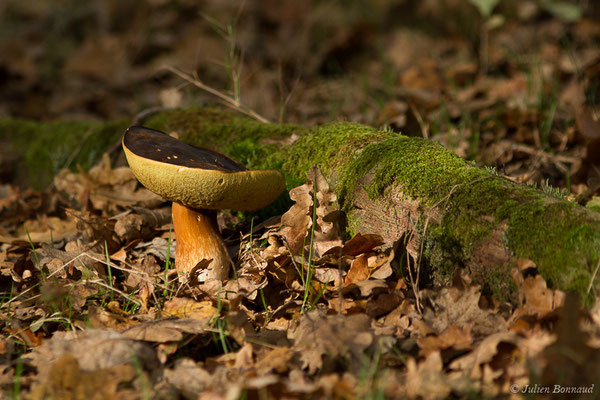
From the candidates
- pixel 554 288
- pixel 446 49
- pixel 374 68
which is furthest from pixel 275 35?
pixel 554 288

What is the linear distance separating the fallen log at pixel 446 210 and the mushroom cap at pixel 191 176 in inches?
17.1

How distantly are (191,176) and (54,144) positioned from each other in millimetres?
2815

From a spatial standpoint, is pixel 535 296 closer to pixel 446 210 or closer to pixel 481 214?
pixel 481 214

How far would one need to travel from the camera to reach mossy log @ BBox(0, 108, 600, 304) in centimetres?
173

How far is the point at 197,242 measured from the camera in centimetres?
235

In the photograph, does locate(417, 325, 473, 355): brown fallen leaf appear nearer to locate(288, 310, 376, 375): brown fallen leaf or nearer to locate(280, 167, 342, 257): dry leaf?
locate(288, 310, 376, 375): brown fallen leaf

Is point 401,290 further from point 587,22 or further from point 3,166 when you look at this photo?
point 587,22

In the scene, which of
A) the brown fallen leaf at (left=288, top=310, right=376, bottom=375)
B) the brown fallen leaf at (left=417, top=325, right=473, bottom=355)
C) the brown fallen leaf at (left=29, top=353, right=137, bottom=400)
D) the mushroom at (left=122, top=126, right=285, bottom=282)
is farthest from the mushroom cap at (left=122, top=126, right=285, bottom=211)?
the brown fallen leaf at (left=417, top=325, right=473, bottom=355)

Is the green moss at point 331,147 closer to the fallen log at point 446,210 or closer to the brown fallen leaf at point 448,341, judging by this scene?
the fallen log at point 446,210

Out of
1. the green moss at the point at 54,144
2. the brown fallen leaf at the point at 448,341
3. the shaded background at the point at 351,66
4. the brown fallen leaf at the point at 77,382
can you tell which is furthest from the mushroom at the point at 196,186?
the green moss at the point at 54,144

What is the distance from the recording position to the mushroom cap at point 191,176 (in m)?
1.99

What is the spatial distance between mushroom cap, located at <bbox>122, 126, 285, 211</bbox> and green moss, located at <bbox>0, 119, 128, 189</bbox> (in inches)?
69.4

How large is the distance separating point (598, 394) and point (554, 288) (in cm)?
42

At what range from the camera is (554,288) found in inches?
67.4
